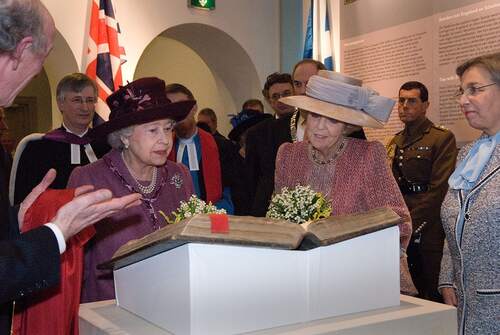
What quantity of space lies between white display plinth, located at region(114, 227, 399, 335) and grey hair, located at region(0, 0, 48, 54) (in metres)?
0.58

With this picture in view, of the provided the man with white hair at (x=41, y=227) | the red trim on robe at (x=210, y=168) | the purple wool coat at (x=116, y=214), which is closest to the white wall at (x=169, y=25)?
the red trim on robe at (x=210, y=168)

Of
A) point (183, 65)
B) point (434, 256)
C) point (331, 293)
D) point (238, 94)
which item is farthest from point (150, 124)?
point (183, 65)

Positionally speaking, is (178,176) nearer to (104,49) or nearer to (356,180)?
(356,180)

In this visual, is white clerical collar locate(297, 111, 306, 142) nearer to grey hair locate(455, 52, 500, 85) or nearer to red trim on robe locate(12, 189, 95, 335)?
grey hair locate(455, 52, 500, 85)

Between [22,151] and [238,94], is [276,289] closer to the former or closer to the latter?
[22,151]

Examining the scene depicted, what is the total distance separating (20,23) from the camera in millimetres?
1380

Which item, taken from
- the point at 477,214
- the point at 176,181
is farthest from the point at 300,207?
the point at 176,181

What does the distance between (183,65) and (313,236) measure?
9572 mm

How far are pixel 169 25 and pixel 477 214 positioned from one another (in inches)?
192

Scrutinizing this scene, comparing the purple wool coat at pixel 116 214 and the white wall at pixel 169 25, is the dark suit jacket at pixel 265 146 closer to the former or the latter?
the purple wool coat at pixel 116 214

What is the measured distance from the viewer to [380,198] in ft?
7.97

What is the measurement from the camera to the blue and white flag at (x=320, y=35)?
6277 mm

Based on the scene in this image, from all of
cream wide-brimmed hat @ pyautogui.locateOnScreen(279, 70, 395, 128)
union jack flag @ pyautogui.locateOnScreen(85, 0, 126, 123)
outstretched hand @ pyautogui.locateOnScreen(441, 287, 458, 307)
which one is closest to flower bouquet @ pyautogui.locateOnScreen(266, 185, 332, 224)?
cream wide-brimmed hat @ pyautogui.locateOnScreen(279, 70, 395, 128)

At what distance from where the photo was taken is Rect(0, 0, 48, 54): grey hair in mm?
1351
